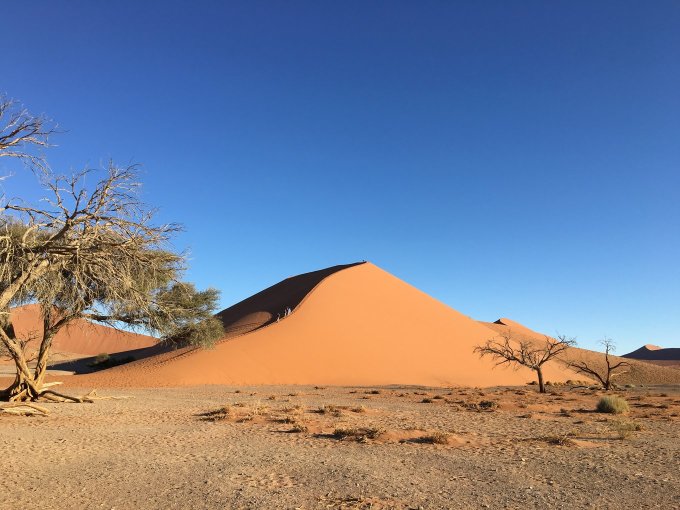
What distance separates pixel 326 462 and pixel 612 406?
490 inches

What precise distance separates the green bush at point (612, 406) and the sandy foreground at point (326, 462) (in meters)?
1.94

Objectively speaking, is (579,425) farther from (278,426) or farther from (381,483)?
(381,483)

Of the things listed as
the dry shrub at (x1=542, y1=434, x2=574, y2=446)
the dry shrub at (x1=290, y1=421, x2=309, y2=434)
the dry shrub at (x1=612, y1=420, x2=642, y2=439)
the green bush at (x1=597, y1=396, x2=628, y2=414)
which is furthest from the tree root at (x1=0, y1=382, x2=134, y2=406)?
the green bush at (x1=597, y1=396, x2=628, y2=414)

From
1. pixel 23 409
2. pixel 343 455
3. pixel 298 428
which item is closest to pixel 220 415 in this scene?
pixel 298 428

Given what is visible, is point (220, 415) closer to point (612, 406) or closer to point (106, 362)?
point (612, 406)

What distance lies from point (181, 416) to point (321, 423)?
4083 millimetres

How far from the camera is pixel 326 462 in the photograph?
309 inches

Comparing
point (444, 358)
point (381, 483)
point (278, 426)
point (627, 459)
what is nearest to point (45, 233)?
point (278, 426)

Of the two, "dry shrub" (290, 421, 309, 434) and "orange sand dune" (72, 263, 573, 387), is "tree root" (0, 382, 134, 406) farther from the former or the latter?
"orange sand dune" (72, 263, 573, 387)

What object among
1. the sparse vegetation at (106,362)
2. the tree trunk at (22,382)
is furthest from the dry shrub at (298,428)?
the sparse vegetation at (106,362)

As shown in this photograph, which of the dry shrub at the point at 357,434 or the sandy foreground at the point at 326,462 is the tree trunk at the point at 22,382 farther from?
the dry shrub at the point at 357,434

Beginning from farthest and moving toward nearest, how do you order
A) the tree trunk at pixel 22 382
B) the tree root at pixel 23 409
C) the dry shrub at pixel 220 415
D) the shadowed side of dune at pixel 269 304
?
the shadowed side of dune at pixel 269 304
the tree trunk at pixel 22 382
the dry shrub at pixel 220 415
the tree root at pixel 23 409

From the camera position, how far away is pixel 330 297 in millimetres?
48219

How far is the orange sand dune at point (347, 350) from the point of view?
3256 cm
